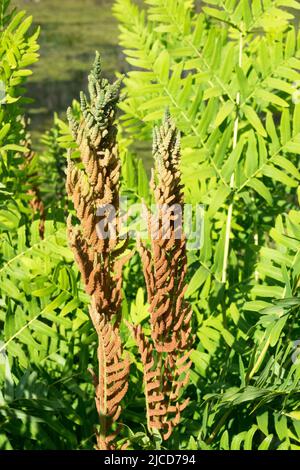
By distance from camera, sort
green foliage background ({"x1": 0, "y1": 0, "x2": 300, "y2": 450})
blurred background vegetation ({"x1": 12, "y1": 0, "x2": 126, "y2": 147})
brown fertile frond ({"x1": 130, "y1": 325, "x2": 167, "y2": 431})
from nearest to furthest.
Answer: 1. brown fertile frond ({"x1": 130, "y1": 325, "x2": 167, "y2": 431})
2. green foliage background ({"x1": 0, "y1": 0, "x2": 300, "y2": 450})
3. blurred background vegetation ({"x1": 12, "y1": 0, "x2": 126, "y2": 147})

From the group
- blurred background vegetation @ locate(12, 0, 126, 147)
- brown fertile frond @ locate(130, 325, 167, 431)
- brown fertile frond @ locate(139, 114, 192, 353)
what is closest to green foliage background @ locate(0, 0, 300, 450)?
brown fertile frond @ locate(130, 325, 167, 431)

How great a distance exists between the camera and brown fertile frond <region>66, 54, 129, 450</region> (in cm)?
68

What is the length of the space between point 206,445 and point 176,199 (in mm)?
417

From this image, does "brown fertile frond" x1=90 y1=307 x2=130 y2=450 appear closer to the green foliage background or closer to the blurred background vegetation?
the green foliage background

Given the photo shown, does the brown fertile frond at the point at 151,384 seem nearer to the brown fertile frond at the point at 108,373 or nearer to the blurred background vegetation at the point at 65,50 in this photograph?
the brown fertile frond at the point at 108,373

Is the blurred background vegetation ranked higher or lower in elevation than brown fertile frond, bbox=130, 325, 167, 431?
lower

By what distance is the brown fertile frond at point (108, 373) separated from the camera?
756mm

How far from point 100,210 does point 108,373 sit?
225 millimetres

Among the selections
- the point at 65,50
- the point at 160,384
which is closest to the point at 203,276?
the point at 160,384

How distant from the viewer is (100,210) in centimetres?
71

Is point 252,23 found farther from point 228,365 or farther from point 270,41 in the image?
point 228,365

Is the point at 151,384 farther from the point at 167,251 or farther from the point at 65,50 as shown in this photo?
the point at 65,50
